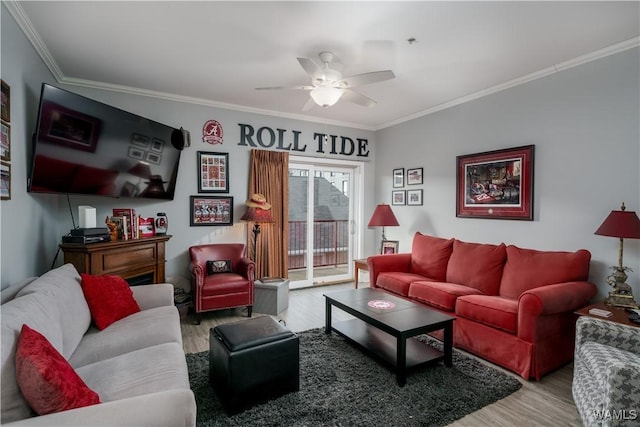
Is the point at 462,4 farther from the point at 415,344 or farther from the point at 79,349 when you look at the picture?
the point at 79,349

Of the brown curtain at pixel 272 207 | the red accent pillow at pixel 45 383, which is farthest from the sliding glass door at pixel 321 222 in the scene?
the red accent pillow at pixel 45 383

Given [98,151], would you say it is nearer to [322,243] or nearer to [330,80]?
[330,80]

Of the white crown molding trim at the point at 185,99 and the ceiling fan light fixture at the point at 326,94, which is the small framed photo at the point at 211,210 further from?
the ceiling fan light fixture at the point at 326,94

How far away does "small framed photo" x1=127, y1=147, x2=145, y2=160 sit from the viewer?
3.32 metres

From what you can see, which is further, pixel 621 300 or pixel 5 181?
pixel 621 300

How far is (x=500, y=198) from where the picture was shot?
3.63 metres

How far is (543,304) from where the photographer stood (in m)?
2.36

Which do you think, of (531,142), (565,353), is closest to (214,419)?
(565,353)

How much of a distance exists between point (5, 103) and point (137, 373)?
2.01 m

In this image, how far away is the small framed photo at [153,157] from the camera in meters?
Result: 3.53

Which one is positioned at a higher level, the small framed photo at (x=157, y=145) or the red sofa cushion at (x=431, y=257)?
the small framed photo at (x=157, y=145)

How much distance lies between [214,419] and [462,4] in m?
3.10

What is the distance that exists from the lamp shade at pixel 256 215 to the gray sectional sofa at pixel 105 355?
1.72m

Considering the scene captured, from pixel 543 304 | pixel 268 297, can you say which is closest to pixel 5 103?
pixel 268 297
